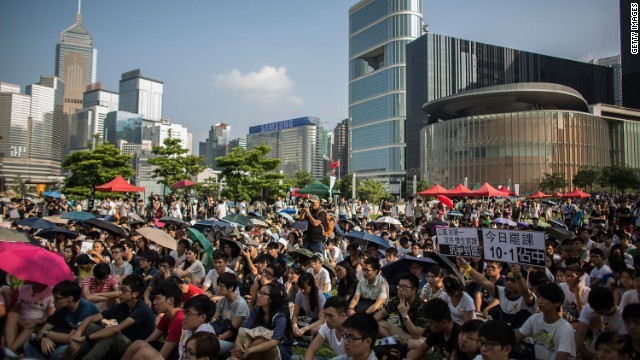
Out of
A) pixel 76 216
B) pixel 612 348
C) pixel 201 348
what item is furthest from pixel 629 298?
pixel 76 216

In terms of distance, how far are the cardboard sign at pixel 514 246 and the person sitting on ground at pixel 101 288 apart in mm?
5617

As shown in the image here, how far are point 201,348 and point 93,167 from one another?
109 feet

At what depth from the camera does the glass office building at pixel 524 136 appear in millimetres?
70625

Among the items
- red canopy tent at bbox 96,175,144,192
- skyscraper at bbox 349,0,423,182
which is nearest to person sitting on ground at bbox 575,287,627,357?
red canopy tent at bbox 96,175,144,192

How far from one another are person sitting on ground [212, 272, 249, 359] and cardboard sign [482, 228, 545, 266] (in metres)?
3.59

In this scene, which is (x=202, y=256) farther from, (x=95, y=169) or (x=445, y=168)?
(x=445, y=168)

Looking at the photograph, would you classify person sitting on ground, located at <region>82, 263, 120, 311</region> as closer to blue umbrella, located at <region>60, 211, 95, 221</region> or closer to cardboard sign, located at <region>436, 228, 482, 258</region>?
cardboard sign, located at <region>436, 228, 482, 258</region>

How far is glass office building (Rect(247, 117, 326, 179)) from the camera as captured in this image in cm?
16938

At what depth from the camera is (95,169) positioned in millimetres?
32812

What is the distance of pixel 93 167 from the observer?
3281 cm

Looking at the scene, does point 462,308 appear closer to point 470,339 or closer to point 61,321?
point 470,339

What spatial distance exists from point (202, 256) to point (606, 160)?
3370 inches

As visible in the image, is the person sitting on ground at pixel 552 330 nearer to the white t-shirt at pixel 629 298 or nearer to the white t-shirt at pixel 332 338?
the white t-shirt at pixel 629 298

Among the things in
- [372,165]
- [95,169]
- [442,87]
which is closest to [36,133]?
[372,165]
